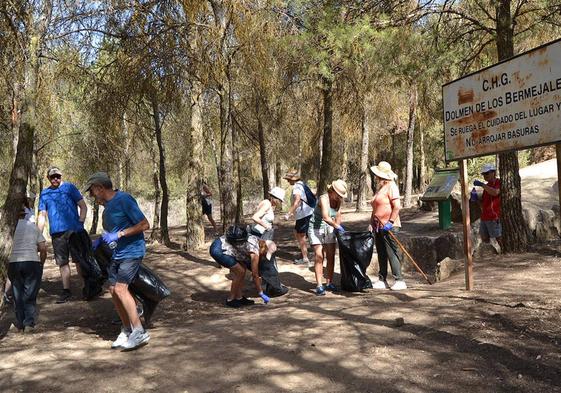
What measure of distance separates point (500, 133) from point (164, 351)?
3.90m

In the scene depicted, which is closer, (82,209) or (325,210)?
(325,210)

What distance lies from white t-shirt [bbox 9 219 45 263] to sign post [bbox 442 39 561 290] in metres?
4.86

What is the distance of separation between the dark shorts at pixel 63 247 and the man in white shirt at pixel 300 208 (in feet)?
10.5

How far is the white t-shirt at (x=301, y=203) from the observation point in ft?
27.9

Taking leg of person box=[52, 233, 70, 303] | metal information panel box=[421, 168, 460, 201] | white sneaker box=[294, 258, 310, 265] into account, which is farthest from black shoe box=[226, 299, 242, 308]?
metal information panel box=[421, 168, 460, 201]

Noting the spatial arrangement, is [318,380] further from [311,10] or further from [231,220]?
[311,10]

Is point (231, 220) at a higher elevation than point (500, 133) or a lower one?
lower

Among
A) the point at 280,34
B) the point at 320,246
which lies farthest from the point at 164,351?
the point at 280,34

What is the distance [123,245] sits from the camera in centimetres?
489

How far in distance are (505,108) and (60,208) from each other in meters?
5.60

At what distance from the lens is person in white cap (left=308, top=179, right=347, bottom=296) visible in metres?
7.14

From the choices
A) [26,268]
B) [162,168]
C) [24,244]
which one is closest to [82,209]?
[24,244]

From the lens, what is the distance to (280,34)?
33.8 feet

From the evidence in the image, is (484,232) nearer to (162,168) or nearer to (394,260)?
(394,260)
